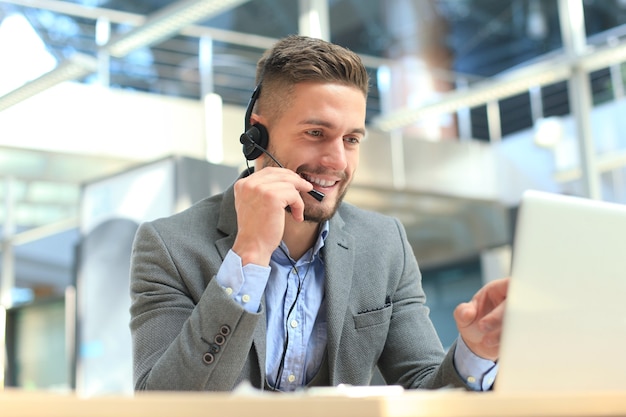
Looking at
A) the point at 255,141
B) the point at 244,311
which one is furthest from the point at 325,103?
the point at 244,311

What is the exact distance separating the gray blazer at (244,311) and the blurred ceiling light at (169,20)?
8.91 ft

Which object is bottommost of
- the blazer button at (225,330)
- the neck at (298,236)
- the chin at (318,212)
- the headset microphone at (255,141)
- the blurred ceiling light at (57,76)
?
the blazer button at (225,330)

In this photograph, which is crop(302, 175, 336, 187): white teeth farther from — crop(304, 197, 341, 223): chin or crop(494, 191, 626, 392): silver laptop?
crop(494, 191, 626, 392): silver laptop

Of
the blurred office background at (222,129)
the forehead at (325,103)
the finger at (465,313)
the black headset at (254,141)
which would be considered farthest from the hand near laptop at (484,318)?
the blurred office background at (222,129)

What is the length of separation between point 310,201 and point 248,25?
5.25 m

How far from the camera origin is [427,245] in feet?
31.0

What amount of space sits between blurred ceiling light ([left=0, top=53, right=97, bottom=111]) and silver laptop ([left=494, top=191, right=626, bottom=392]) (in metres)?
3.65

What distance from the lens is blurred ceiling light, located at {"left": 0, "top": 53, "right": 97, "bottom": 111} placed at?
430cm

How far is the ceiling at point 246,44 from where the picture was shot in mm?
5598

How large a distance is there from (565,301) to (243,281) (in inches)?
23.9

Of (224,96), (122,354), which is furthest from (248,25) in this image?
(122,354)

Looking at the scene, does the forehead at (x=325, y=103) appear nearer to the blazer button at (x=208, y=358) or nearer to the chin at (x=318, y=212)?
the chin at (x=318, y=212)

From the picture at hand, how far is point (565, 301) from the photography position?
3.44 feet

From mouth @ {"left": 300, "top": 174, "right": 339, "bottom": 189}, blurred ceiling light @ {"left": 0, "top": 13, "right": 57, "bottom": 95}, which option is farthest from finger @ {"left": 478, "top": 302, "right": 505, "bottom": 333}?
blurred ceiling light @ {"left": 0, "top": 13, "right": 57, "bottom": 95}
